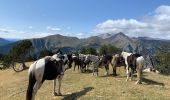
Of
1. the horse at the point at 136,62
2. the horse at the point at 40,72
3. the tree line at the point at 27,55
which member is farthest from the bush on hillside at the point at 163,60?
the horse at the point at 40,72

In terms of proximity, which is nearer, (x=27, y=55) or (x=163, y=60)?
(x=163, y=60)

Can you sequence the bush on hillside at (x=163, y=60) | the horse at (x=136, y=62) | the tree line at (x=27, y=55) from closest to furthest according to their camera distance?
the horse at (x=136, y=62) < the tree line at (x=27, y=55) < the bush on hillside at (x=163, y=60)

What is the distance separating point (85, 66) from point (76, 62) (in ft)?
9.72

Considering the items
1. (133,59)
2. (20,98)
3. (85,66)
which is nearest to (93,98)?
(20,98)

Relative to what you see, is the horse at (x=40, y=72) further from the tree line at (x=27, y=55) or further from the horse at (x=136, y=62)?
the tree line at (x=27, y=55)

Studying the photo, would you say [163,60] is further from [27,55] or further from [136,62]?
[136,62]

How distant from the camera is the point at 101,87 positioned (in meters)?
29.6

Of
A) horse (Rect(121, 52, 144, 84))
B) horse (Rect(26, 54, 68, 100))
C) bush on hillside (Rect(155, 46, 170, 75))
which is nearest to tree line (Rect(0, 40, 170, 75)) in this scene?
bush on hillside (Rect(155, 46, 170, 75))

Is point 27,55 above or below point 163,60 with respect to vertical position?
above

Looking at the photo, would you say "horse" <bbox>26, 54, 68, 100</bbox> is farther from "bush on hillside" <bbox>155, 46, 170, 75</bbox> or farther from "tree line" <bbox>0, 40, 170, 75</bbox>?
"bush on hillside" <bbox>155, 46, 170, 75</bbox>

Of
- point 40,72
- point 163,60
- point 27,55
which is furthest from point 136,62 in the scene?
point 27,55

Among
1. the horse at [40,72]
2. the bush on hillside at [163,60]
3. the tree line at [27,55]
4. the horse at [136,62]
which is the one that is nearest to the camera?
the horse at [40,72]

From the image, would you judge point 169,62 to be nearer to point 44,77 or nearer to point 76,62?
point 76,62

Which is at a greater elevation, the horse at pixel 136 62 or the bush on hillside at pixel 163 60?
the horse at pixel 136 62
